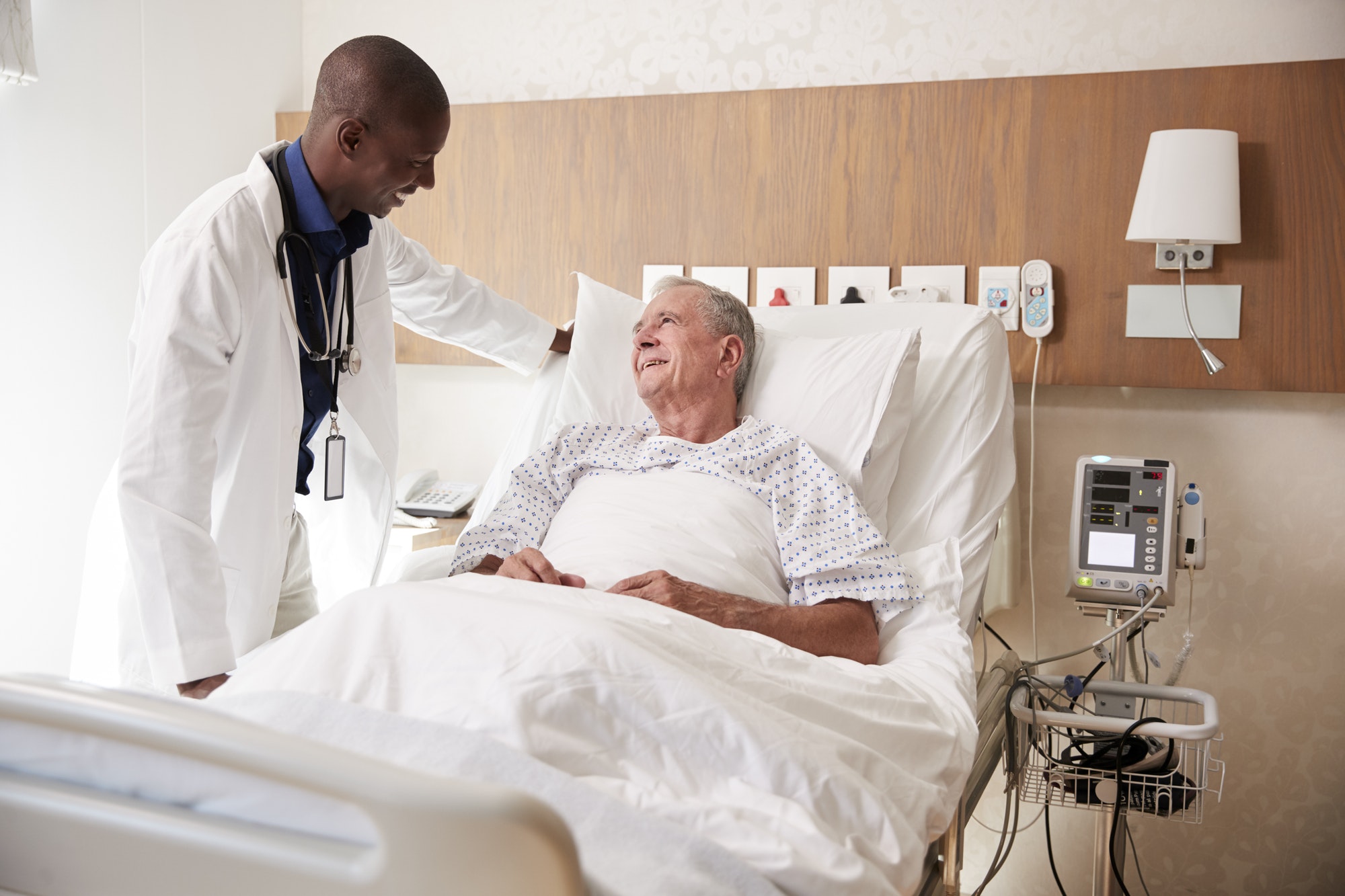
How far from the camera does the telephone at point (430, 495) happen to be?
263cm

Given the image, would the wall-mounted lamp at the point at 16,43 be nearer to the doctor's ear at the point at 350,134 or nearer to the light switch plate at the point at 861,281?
the doctor's ear at the point at 350,134

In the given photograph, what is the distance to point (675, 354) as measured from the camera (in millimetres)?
1993

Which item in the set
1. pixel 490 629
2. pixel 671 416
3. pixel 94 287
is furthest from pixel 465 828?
pixel 94 287

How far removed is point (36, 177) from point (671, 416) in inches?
64.9

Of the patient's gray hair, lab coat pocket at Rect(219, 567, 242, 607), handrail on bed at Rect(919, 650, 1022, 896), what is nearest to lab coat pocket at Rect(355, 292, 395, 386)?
lab coat pocket at Rect(219, 567, 242, 607)

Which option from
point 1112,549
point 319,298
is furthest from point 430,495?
point 1112,549

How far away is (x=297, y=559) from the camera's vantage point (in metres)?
1.80

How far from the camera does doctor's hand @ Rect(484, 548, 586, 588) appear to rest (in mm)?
1582

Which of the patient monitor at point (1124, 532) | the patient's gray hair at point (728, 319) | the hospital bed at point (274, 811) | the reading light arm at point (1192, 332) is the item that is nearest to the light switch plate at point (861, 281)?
the patient's gray hair at point (728, 319)

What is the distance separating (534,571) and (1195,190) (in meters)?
1.51

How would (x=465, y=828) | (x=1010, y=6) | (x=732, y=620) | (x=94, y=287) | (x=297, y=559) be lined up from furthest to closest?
(x=94, y=287) < (x=1010, y=6) < (x=297, y=559) < (x=732, y=620) < (x=465, y=828)

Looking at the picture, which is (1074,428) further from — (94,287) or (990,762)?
(94,287)

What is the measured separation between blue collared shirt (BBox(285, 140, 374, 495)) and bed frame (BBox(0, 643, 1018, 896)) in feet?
3.04

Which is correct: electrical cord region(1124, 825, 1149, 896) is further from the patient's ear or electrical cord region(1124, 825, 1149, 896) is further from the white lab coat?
the white lab coat
